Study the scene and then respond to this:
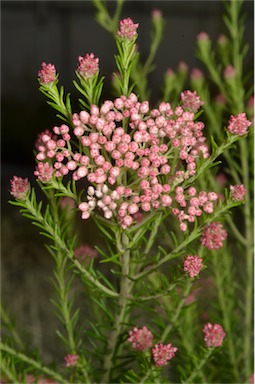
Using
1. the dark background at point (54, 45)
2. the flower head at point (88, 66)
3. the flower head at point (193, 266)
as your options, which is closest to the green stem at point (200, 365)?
the flower head at point (193, 266)

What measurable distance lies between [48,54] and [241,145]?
9.85 feet

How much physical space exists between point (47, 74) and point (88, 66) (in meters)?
0.03

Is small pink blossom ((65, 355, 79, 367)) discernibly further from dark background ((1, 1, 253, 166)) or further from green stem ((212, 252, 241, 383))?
dark background ((1, 1, 253, 166))

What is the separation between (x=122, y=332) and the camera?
1.78 feet

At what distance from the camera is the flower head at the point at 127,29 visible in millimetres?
412

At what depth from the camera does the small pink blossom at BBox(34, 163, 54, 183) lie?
0.40m

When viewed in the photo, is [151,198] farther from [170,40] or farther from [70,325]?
[170,40]

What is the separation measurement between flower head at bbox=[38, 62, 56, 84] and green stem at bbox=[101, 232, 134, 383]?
117 mm

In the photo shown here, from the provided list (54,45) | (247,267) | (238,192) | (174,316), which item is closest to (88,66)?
(238,192)

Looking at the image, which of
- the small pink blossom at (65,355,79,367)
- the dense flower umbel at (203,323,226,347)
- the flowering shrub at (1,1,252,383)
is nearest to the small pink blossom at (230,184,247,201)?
the flowering shrub at (1,1,252,383)

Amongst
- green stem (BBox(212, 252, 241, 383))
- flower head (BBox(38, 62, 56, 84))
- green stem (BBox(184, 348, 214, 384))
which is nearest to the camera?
flower head (BBox(38, 62, 56, 84))

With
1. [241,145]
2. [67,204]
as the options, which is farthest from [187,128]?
[241,145]

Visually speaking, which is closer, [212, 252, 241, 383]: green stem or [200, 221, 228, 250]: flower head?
[200, 221, 228, 250]: flower head

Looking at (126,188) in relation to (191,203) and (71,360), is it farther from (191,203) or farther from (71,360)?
(71,360)
